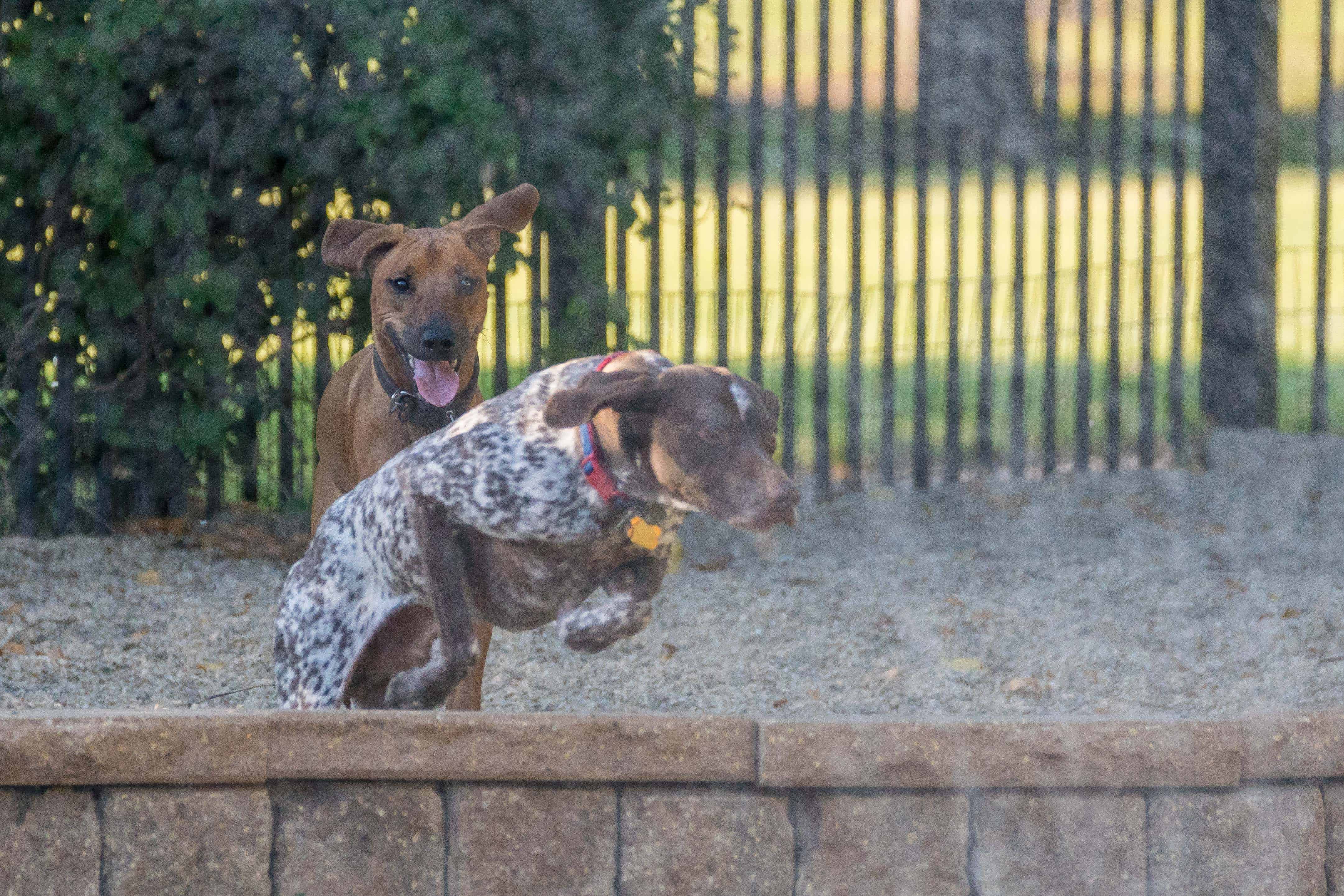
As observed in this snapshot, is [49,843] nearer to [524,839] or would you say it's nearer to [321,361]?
[524,839]

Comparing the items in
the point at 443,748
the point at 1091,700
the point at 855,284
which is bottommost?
the point at 1091,700

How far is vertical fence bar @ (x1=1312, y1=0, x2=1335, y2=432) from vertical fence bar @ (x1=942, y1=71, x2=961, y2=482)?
5.41 feet

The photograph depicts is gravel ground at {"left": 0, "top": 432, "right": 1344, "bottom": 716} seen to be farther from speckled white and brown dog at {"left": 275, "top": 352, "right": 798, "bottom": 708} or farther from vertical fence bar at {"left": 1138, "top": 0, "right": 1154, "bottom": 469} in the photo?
speckled white and brown dog at {"left": 275, "top": 352, "right": 798, "bottom": 708}

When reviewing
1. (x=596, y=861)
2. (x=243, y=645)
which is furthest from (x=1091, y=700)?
(x=243, y=645)

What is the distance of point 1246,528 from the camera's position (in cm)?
543

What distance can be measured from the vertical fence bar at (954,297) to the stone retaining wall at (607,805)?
353 cm

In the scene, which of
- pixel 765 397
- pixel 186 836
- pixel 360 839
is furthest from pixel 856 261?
pixel 186 836

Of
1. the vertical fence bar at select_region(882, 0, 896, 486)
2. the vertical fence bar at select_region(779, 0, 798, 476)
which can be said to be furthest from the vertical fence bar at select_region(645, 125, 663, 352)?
the vertical fence bar at select_region(882, 0, 896, 486)

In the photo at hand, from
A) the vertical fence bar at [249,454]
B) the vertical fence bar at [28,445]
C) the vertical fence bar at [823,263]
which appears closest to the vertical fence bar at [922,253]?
the vertical fence bar at [823,263]

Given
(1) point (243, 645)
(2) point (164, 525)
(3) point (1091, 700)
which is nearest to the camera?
(3) point (1091, 700)

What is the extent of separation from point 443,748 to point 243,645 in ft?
6.28

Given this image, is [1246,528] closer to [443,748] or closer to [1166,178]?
[1166,178]

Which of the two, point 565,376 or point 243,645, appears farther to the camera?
point 243,645

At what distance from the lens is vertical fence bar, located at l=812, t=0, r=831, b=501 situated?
570 centimetres
